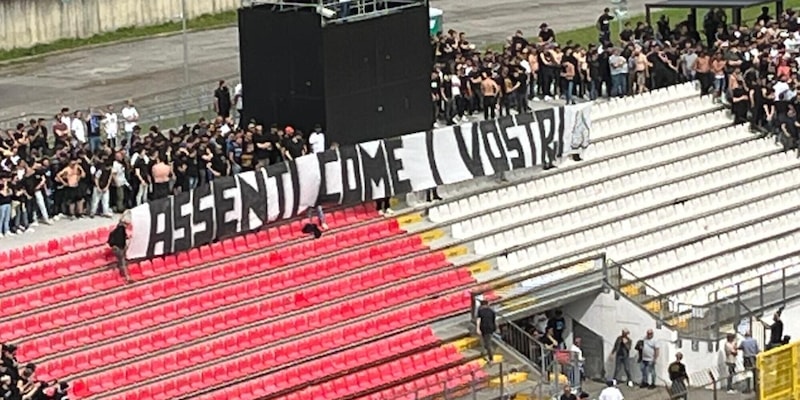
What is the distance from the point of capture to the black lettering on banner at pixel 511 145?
40.9 meters

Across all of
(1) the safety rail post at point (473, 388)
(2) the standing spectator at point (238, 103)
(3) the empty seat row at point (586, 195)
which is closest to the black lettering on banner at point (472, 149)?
(3) the empty seat row at point (586, 195)

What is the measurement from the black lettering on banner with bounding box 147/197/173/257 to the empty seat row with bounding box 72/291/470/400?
2389mm

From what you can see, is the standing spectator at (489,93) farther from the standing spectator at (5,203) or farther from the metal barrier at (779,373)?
the standing spectator at (5,203)

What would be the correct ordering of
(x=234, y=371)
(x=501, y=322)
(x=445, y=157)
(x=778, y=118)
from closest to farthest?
(x=234, y=371), (x=501, y=322), (x=445, y=157), (x=778, y=118)

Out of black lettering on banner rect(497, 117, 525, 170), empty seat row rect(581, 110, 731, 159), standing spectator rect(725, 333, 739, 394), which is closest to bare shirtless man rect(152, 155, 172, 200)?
black lettering on banner rect(497, 117, 525, 170)

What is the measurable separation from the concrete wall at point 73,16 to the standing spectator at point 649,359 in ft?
91.7

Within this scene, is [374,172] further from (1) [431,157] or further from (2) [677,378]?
(2) [677,378]

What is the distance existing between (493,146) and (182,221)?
7.15 m

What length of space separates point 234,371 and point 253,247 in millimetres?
3482

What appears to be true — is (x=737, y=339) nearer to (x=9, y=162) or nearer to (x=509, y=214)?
(x=509, y=214)

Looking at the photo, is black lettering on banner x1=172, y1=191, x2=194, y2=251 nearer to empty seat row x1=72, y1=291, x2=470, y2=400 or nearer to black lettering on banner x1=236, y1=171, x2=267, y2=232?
black lettering on banner x1=236, y1=171, x2=267, y2=232

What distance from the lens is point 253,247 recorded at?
36.9 m

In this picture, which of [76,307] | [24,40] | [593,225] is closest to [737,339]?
[593,225]

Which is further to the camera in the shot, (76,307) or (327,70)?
(327,70)
